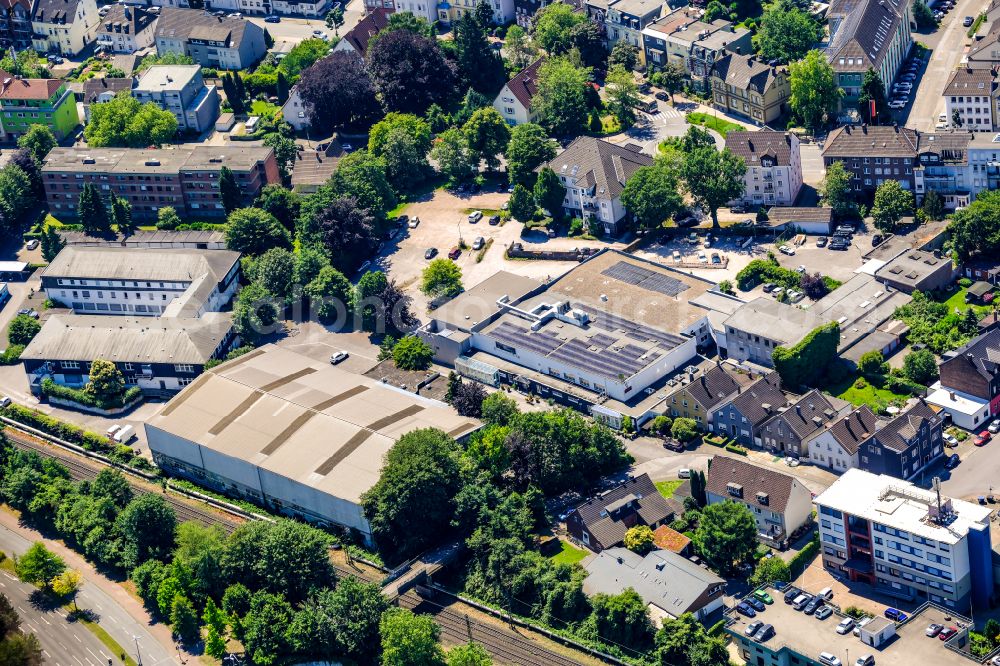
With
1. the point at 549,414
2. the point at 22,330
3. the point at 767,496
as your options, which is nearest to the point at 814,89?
the point at 549,414

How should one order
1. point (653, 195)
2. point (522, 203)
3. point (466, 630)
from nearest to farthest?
point (466, 630), point (653, 195), point (522, 203)

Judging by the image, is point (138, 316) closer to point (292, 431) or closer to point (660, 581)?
Answer: point (292, 431)

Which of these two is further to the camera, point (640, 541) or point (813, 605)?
point (640, 541)

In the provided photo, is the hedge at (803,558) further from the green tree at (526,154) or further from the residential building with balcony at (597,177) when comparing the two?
the green tree at (526,154)

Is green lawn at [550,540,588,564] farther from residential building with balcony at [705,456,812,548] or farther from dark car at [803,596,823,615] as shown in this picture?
dark car at [803,596,823,615]

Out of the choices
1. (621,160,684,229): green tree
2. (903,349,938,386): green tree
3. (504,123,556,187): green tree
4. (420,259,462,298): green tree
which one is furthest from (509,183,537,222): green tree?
(903,349,938,386): green tree

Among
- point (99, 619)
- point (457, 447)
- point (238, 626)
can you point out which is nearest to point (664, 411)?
point (457, 447)
